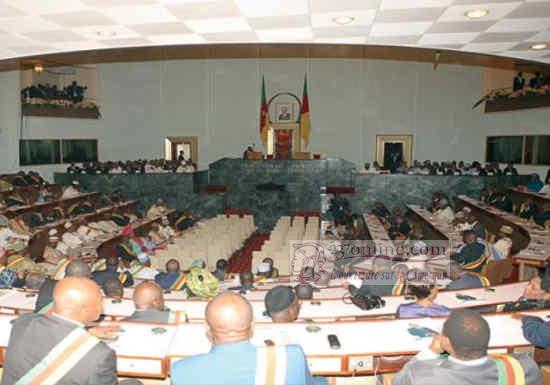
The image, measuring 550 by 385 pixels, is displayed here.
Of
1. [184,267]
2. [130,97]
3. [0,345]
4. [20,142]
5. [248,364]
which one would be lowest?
[184,267]

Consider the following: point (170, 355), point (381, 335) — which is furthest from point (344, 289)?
point (170, 355)

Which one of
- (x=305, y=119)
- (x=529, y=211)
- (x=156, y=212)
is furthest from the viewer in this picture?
(x=305, y=119)

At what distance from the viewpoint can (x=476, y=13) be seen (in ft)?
10.7

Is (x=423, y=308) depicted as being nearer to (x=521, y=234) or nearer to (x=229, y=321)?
(x=229, y=321)

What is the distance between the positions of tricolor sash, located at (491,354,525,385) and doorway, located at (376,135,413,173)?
48.3 ft

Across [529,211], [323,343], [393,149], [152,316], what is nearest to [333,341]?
[323,343]

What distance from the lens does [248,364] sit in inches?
70.2

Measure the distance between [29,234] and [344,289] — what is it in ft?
22.5

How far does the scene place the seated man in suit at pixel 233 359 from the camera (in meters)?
1.77

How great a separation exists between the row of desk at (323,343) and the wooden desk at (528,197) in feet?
24.6

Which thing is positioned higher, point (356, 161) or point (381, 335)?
point (356, 161)

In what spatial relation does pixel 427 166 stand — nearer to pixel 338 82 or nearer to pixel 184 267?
Answer: pixel 338 82

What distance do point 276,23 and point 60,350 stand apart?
283 centimetres

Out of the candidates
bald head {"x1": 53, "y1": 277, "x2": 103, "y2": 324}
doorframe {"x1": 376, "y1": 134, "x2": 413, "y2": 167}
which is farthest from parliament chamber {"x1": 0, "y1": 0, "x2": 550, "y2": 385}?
doorframe {"x1": 376, "y1": 134, "x2": 413, "y2": 167}
